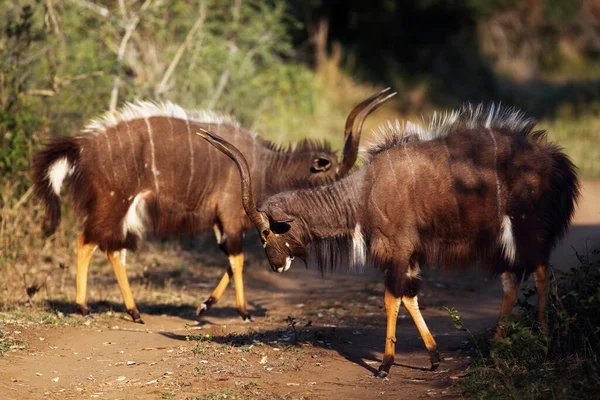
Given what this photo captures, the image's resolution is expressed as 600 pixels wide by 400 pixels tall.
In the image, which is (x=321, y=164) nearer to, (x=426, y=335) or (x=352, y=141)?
(x=352, y=141)

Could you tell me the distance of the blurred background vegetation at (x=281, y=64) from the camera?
32.4ft

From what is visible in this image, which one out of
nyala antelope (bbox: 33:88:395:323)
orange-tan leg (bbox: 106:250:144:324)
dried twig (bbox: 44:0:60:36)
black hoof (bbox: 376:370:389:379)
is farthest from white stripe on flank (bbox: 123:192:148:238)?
dried twig (bbox: 44:0:60:36)

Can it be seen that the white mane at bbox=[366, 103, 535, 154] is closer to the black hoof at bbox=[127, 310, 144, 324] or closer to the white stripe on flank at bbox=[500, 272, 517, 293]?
the white stripe on flank at bbox=[500, 272, 517, 293]

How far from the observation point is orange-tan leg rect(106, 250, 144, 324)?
309 inches

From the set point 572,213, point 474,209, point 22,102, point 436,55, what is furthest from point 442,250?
point 436,55

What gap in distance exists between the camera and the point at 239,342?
6758mm

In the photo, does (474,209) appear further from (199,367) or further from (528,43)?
(528,43)

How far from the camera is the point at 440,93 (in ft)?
70.1

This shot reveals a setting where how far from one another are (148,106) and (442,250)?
352 cm

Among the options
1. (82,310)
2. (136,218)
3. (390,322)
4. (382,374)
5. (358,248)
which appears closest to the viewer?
(382,374)

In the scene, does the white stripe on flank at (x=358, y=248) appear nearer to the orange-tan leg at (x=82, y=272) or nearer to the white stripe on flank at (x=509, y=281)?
the white stripe on flank at (x=509, y=281)

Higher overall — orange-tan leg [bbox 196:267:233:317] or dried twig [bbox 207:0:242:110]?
dried twig [bbox 207:0:242:110]

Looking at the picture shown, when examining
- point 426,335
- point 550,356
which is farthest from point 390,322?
point 550,356

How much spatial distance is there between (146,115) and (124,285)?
1.63 m
